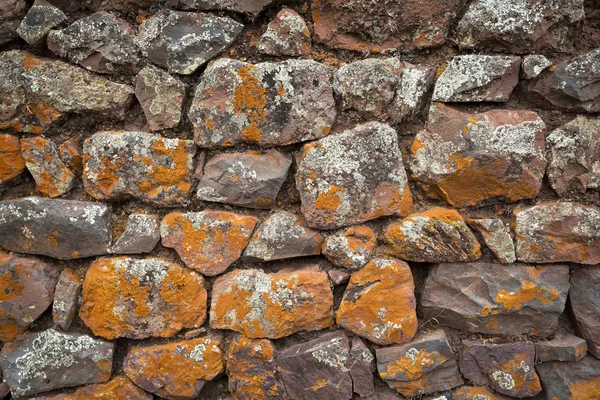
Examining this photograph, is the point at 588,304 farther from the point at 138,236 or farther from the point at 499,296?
the point at 138,236

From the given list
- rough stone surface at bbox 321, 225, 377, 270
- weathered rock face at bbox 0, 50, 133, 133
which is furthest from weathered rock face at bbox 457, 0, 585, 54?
weathered rock face at bbox 0, 50, 133, 133

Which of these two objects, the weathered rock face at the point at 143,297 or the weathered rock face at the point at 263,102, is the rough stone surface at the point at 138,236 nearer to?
the weathered rock face at the point at 143,297

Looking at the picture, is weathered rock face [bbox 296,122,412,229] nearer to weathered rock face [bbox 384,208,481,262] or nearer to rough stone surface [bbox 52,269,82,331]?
weathered rock face [bbox 384,208,481,262]

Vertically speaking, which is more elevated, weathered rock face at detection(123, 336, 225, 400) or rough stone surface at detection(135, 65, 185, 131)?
rough stone surface at detection(135, 65, 185, 131)

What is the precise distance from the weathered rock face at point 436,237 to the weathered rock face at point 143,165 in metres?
0.87

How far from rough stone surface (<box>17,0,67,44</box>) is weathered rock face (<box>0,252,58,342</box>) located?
92 centimetres

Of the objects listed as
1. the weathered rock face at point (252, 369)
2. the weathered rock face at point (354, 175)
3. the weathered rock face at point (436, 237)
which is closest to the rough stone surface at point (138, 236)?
the weathered rock face at point (252, 369)

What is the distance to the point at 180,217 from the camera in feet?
5.75

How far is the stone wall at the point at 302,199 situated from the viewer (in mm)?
1680

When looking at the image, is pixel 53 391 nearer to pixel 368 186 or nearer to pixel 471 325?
pixel 368 186

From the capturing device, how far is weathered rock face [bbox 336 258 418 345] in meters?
1.71

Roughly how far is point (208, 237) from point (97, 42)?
0.89 metres

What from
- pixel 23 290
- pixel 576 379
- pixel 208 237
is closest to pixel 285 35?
pixel 208 237

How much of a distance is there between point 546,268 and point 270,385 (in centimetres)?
121
